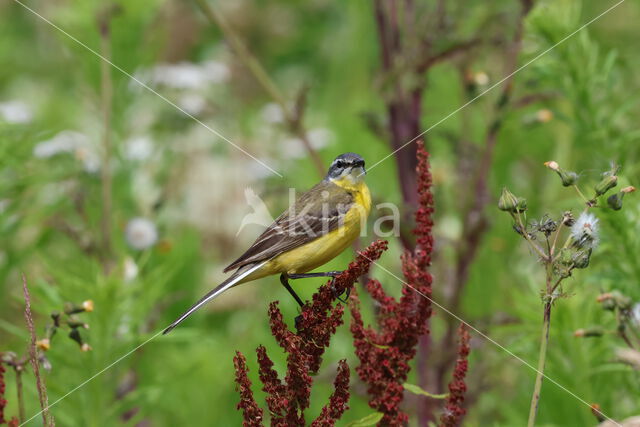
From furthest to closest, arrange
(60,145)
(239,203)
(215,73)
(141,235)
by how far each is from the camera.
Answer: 1. (239,203)
2. (215,73)
3. (60,145)
4. (141,235)

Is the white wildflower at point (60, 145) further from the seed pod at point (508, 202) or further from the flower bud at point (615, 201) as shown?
the flower bud at point (615, 201)

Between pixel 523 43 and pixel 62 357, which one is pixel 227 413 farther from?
pixel 523 43

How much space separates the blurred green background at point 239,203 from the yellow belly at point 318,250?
28.8 inches

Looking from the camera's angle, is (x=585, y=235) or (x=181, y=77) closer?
(x=585, y=235)

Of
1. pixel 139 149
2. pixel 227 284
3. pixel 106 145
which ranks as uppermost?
pixel 139 149

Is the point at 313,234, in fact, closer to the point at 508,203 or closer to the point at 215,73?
the point at 508,203

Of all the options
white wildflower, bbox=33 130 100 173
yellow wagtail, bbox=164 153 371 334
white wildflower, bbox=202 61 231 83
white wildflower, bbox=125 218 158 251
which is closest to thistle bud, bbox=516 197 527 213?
yellow wagtail, bbox=164 153 371 334

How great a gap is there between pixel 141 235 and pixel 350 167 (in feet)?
6.10

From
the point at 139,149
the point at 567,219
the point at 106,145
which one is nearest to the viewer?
the point at 567,219

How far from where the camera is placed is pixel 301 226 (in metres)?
2.49

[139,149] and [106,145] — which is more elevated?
[139,149]

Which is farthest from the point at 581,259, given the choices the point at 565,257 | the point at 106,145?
the point at 106,145

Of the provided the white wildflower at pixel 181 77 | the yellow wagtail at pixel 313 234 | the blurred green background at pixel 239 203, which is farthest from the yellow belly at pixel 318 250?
the white wildflower at pixel 181 77

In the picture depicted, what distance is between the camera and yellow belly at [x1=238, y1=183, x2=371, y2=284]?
2393 millimetres
